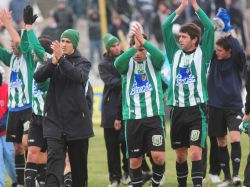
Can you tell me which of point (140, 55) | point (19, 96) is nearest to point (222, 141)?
point (140, 55)

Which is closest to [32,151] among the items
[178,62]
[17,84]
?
[17,84]

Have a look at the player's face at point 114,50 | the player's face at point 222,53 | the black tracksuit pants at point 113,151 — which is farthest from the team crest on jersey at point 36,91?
the player's face at point 222,53

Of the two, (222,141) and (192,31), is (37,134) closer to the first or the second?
(192,31)

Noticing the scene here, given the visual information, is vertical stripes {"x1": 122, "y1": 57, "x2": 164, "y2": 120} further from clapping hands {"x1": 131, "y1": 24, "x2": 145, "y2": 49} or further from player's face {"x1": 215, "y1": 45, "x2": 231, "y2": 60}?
player's face {"x1": 215, "y1": 45, "x2": 231, "y2": 60}

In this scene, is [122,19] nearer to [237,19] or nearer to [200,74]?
[237,19]

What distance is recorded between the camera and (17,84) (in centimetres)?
1441

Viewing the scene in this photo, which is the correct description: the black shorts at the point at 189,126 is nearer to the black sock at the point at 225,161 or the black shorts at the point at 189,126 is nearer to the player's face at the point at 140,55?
the player's face at the point at 140,55

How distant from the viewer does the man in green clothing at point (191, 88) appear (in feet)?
43.9

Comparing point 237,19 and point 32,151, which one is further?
point 237,19

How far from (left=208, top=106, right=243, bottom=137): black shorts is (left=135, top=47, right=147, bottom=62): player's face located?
249 centimetres

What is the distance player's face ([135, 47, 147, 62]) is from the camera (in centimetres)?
1304

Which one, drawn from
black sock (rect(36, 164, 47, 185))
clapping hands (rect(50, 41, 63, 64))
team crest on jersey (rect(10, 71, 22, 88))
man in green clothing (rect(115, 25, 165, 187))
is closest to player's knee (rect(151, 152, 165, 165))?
man in green clothing (rect(115, 25, 165, 187))

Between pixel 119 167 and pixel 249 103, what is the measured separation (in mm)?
3662

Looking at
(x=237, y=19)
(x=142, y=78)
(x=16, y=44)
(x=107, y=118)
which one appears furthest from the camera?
(x=237, y=19)
